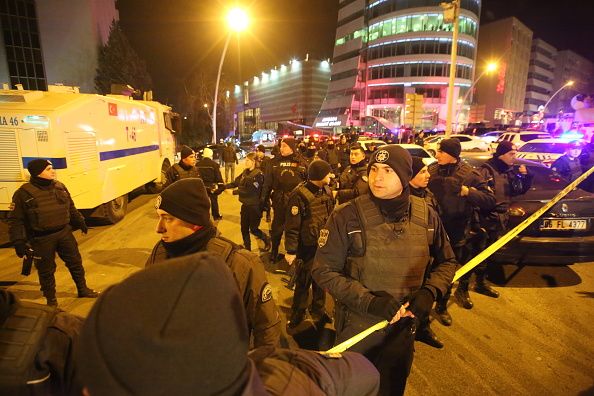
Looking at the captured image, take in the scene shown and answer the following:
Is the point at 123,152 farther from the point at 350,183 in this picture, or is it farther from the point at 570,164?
the point at 570,164

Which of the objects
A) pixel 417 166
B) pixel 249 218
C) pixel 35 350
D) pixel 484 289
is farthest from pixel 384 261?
pixel 249 218

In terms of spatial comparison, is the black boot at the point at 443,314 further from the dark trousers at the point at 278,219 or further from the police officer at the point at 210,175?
the police officer at the point at 210,175

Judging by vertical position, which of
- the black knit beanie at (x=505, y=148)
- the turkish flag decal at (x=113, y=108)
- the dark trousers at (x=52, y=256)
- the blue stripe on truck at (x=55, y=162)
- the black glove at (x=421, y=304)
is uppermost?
the turkish flag decal at (x=113, y=108)

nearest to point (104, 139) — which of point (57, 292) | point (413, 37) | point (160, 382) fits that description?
point (57, 292)

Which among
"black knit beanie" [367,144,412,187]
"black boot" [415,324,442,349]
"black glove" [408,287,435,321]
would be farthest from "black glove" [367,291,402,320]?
"black boot" [415,324,442,349]

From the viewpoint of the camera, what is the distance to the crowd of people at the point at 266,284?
2.09 feet

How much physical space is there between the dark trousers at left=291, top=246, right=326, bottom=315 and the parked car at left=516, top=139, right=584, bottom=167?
1086cm

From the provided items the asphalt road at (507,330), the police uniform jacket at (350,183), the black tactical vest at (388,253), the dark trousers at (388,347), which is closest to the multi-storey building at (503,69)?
the police uniform jacket at (350,183)

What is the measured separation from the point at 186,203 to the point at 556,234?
5.05m

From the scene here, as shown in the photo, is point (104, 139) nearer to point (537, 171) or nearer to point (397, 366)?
point (397, 366)

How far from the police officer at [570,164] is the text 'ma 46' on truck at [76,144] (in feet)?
30.9

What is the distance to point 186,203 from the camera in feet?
6.07

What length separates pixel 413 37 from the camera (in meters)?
61.2

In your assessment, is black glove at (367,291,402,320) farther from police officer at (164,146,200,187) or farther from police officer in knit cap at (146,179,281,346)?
police officer at (164,146,200,187)
